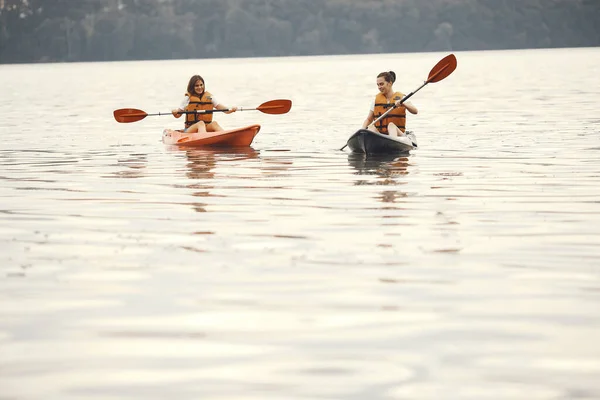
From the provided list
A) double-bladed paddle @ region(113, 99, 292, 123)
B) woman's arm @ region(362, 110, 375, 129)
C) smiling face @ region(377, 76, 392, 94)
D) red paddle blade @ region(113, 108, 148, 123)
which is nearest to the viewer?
smiling face @ region(377, 76, 392, 94)

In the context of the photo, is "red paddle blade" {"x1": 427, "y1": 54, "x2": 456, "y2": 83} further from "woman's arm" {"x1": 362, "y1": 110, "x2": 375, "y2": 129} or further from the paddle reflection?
the paddle reflection

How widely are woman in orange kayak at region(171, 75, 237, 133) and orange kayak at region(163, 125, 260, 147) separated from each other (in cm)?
22

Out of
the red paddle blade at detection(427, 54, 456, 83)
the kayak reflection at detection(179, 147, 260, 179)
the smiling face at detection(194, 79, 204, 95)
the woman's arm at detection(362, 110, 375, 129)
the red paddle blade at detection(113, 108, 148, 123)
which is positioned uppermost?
the red paddle blade at detection(427, 54, 456, 83)

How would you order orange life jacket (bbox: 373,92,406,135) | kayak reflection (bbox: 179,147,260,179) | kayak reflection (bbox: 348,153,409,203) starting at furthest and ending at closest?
orange life jacket (bbox: 373,92,406,135) → kayak reflection (bbox: 179,147,260,179) → kayak reflection (bbox: 348,153,409,203)

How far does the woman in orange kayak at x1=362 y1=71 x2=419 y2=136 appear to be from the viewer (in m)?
16.9

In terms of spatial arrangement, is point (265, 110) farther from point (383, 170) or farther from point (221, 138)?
point (383, 170)

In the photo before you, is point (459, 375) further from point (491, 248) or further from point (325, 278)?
point (491, 248)

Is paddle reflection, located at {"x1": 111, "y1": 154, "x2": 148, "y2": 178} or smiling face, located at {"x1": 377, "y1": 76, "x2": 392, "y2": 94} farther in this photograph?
smiling face, located at {"x1": 377, "y1": 76, "x2": 392, "y2": 94}

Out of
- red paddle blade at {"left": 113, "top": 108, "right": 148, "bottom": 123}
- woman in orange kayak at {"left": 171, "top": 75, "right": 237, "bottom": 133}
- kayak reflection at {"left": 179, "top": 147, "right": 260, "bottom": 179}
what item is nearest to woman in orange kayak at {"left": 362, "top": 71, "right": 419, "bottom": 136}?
kayak reflection at {"left": 179, "top": 147, "right": 260, "bottom": 179}

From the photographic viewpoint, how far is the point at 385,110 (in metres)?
17.3

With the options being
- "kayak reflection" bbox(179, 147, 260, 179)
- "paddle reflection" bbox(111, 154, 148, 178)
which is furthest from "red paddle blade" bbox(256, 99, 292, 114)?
"paddle reflection" bbox(111, 154, 148, 178)

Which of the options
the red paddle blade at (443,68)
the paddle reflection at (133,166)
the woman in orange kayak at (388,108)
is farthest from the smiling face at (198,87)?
the red paddle blade at (443,68)

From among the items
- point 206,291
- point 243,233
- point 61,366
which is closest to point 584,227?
point 243,233

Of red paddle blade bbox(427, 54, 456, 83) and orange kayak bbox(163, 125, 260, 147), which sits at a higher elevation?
red paddle blade bbox(427, 54, 456, 83)
